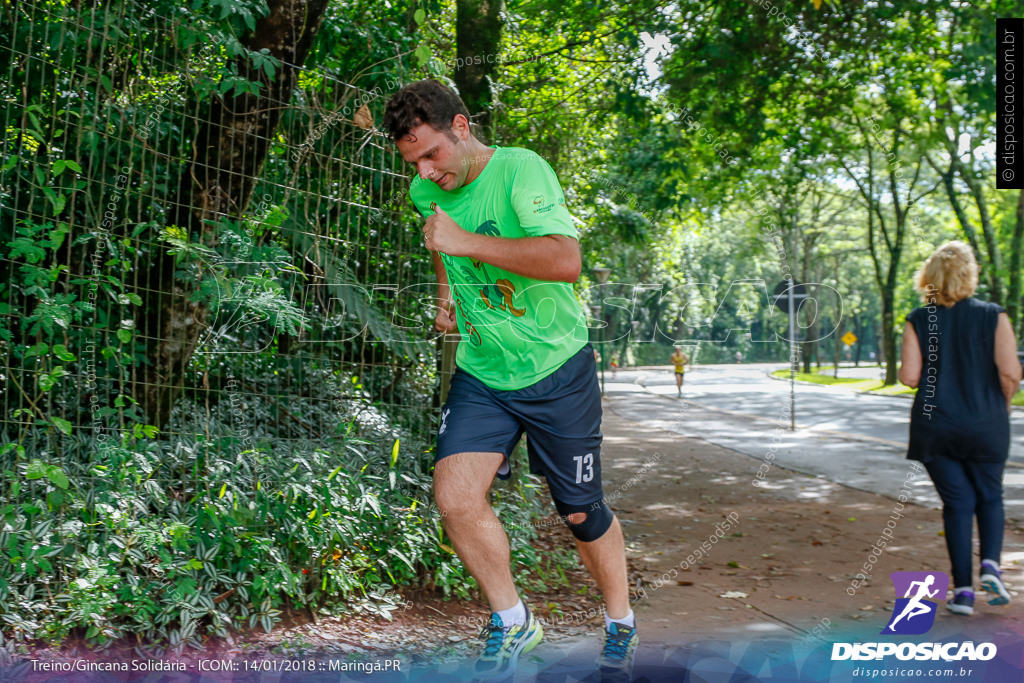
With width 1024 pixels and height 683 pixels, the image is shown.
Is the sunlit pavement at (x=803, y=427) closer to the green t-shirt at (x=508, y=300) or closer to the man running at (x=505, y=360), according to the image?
the man running at (x=505, y=360)

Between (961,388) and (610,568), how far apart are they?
7.67 feet

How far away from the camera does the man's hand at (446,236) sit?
270 centimetres

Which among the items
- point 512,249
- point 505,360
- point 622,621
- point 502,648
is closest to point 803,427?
point 622,621

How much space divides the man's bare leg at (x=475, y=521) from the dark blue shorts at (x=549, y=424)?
0.24ft

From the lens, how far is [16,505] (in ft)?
10.5

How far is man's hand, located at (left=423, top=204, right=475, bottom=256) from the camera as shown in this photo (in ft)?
8.84

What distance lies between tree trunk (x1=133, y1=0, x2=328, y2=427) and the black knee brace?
1.99 m

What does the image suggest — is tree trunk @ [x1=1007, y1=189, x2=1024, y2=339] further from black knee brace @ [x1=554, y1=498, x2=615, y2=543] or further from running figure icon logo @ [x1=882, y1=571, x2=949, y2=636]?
black knee brace @ [x1=554, y1=498, x2=615, y2=543]

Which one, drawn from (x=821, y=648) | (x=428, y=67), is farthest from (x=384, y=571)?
(x=428, y=67)

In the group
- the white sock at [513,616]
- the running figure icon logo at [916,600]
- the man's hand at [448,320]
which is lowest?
the running figure icon logo at [916,600]

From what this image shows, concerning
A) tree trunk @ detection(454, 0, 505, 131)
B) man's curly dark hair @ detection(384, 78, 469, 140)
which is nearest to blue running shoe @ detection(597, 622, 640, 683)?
man's curly dark hair @ detection(384, 78, 469, 140)

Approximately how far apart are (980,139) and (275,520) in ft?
38.4

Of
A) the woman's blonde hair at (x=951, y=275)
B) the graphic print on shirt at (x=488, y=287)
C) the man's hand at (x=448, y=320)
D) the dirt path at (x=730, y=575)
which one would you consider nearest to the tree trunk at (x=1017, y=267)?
the dirt path at (x=730, y=575)

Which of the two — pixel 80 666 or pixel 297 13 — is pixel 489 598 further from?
pixel 297 13
